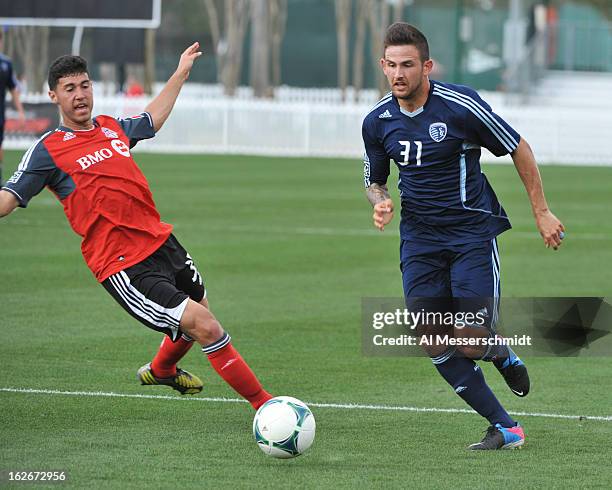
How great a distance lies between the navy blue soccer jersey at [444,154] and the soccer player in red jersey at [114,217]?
122 centimetres

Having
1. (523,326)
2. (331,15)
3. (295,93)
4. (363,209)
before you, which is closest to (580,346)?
(523,326)

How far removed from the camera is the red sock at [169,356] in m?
7.83

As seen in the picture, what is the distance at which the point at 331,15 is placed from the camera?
5734cm

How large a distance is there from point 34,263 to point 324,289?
335cm

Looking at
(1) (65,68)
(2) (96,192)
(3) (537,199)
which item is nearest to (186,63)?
(1) (65,68)

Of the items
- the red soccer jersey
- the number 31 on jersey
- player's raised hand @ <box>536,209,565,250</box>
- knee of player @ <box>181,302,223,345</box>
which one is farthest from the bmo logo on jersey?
player's raised hand @ <box>536,209,565,250</box>

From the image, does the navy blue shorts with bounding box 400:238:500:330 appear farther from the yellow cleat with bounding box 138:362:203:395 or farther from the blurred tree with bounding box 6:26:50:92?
the blurred tree with bounding box 6:26:50:92

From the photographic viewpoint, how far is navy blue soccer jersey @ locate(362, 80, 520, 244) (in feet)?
22.6

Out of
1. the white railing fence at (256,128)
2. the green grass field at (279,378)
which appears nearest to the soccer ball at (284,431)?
the green grass field at (279,378)

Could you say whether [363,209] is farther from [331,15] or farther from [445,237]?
[331,15]

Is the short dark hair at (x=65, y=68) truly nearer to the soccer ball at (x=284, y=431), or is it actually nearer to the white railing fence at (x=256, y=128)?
the soccer ball at (x=284, y=431)

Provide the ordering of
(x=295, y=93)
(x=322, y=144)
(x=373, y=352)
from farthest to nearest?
1. (x=295, y=93)
2. (x=322, y=144)
3. (x=373, y=352)

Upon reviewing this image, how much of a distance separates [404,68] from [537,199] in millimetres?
980

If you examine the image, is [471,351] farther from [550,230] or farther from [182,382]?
[182,382]
